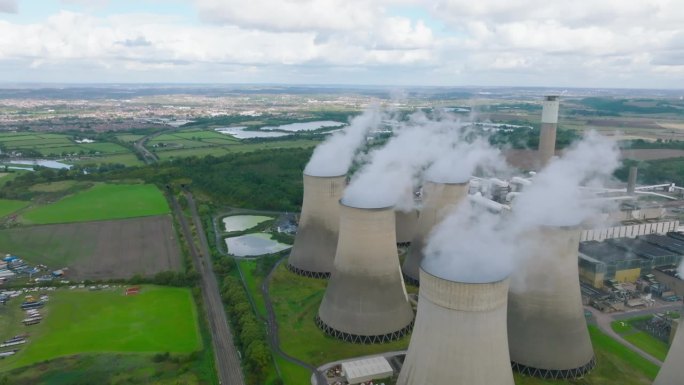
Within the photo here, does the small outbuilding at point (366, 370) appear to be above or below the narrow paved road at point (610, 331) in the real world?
above

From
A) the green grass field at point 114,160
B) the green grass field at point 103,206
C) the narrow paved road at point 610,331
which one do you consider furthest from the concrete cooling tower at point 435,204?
the green grass field at point 114,160

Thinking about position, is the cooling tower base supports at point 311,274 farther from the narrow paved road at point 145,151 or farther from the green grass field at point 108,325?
the narrow paved road at point 145,151

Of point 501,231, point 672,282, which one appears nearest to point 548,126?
→ point 672,282

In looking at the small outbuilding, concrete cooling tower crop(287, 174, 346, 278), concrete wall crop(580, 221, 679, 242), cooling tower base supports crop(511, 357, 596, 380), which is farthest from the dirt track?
concrete wall crop(580, 221, 679, 242)

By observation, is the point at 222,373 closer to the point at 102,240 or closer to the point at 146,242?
the point at 146,242

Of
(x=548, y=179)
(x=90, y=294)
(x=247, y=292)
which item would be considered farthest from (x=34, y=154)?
(x=548, y=179)

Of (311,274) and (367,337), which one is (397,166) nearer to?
(311,274)
